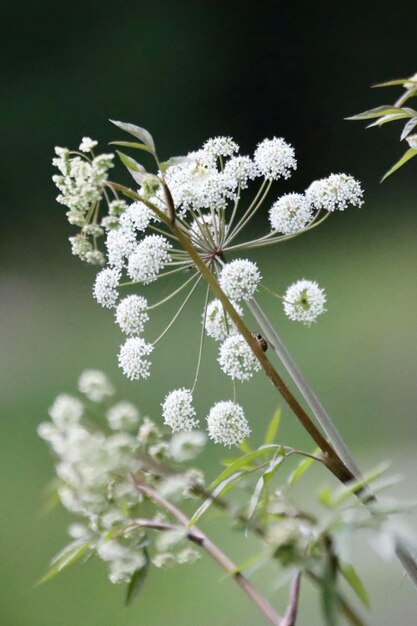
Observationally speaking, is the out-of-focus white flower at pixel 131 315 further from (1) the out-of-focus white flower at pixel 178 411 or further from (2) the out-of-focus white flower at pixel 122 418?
(2) the out-of-focus white flower at pixel 122 418

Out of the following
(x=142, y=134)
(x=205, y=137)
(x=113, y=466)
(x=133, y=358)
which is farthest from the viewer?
(x=205, y=137)

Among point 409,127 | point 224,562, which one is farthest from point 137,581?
point 409,127

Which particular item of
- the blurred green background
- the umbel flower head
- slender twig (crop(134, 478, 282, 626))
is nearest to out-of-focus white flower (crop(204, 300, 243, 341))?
the umbel flower head

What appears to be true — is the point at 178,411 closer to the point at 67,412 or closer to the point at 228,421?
the point at 228,421

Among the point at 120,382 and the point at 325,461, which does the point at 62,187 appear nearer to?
the point at 325,461

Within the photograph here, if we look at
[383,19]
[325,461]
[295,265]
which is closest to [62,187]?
[325,461]

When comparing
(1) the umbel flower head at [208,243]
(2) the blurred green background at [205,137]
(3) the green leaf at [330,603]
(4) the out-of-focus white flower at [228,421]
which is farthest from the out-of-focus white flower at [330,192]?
(2) the blurred green background at [205,137]
